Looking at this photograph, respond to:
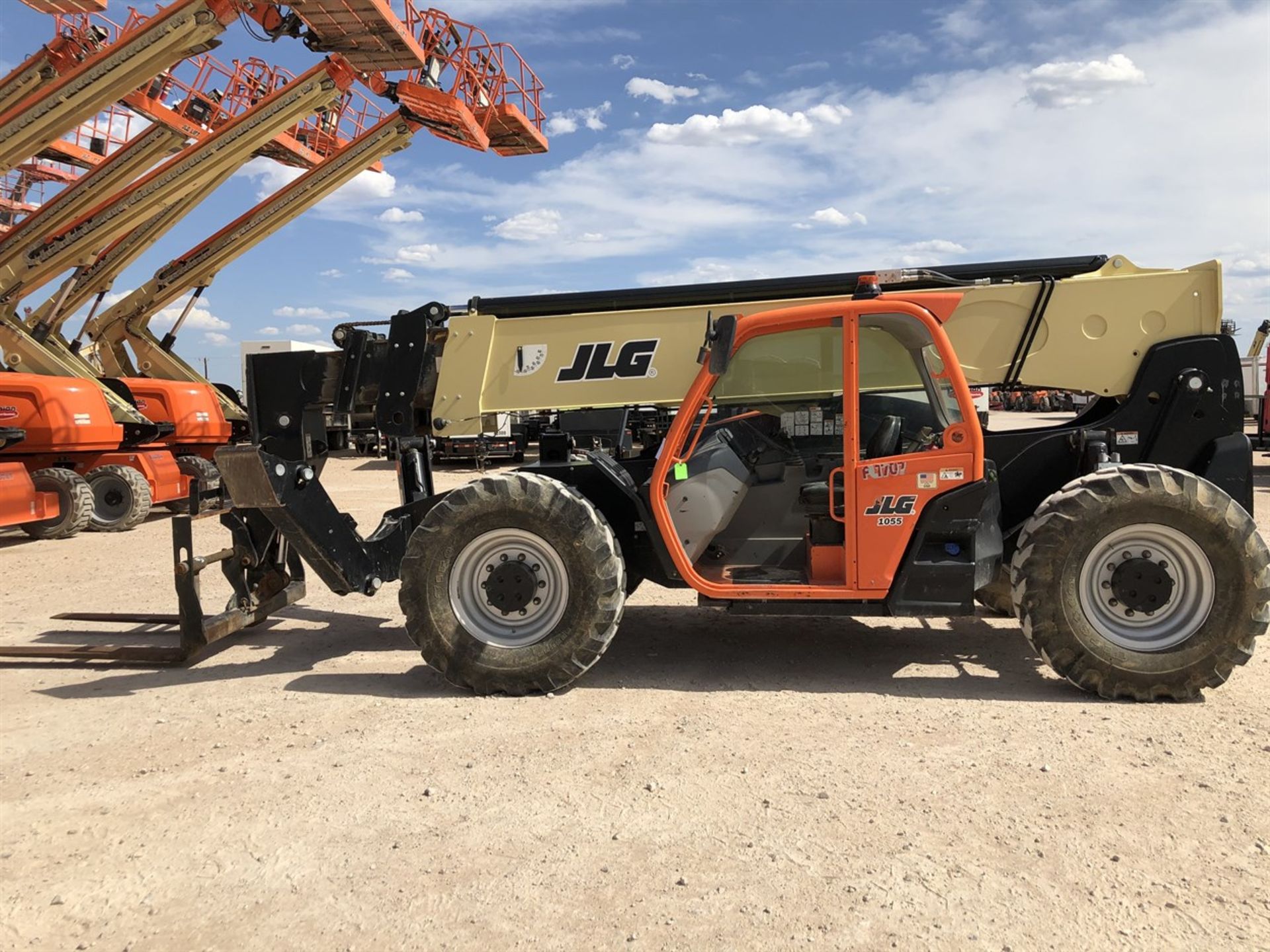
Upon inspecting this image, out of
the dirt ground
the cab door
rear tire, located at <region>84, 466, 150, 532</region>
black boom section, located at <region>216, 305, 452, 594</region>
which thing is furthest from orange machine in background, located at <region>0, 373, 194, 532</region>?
the cab door

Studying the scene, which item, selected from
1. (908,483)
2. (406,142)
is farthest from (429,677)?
(406,142)

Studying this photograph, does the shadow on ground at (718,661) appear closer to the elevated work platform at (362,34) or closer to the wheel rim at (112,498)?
the wheel rim at (112,498)

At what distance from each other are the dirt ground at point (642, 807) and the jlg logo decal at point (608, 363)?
6.06 ft

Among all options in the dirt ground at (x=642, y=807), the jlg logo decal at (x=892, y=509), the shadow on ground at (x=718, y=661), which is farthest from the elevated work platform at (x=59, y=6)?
the jlg logo decal at (x=892, y=509)

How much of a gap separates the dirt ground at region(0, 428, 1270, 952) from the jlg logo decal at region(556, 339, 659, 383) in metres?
1.85

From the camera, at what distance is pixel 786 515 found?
591 centimetres

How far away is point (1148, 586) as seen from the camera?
4812 millimetres

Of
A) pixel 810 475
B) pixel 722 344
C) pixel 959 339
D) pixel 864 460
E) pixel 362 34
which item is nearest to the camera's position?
pixel 722 344

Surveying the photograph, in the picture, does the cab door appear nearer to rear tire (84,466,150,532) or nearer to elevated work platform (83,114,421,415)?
rear tire (84,466,150,532)

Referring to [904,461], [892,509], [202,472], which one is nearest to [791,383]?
[904,461]

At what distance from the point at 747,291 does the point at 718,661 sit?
239cm

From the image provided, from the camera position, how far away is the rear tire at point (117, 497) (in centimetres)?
1269

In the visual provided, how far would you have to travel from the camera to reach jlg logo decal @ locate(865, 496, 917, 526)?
195 inches

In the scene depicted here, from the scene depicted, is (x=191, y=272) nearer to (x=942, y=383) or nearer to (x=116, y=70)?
(x=116, y=70)
